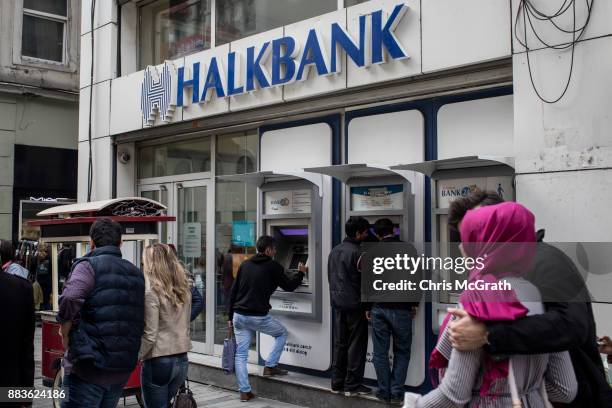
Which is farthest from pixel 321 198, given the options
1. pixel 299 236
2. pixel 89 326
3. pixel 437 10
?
pixel 89 326

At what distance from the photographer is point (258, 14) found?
27.3 feet

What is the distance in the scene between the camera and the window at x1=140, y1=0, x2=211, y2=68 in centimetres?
922

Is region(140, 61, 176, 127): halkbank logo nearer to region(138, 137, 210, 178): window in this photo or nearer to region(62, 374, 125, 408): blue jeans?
region(138, 137, 210, 178): window

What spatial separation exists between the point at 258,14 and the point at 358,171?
9.13 ft

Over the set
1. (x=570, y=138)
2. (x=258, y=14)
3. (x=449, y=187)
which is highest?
(x=258, y=14)

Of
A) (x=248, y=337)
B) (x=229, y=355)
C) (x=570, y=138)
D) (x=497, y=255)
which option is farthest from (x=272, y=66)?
(x=497, y=255)

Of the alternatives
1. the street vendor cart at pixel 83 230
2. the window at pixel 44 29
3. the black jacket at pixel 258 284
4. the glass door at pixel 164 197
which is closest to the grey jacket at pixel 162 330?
the street vendor cart at pixel 83 230

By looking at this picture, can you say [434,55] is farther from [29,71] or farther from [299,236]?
[29,71]

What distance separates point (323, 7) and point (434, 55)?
1.91m

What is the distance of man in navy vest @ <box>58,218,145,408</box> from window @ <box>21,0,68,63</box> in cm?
1197

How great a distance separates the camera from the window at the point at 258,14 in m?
7.61

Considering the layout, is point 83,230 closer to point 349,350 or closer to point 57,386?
point 57,386

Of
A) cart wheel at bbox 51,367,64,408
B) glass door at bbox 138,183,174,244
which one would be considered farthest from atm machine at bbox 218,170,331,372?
cart wheel at bbox 51,367,64,408

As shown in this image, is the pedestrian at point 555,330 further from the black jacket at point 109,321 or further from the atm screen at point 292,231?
the atm screen at point 292,231
